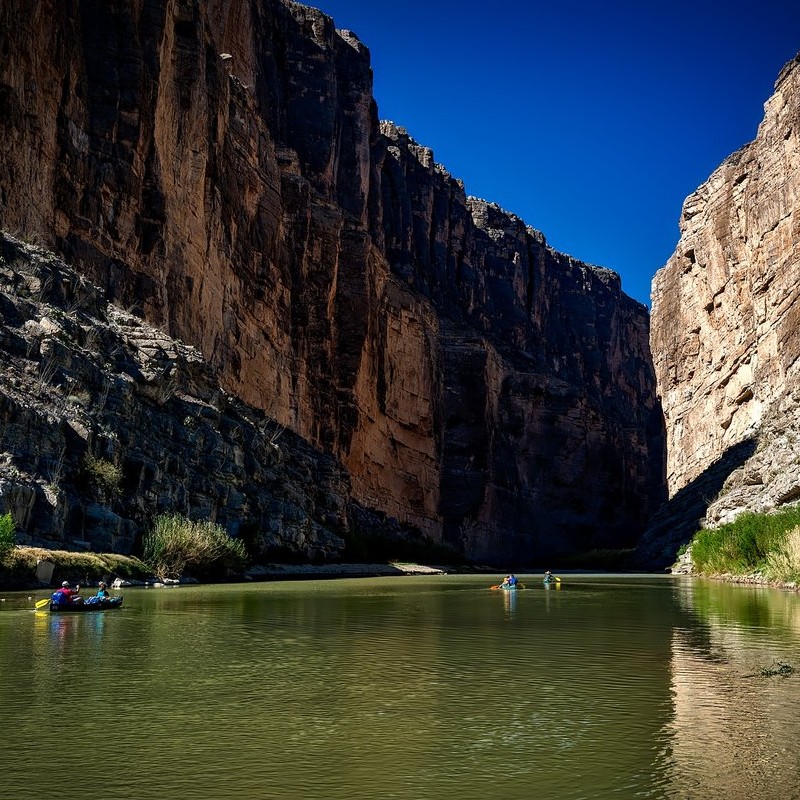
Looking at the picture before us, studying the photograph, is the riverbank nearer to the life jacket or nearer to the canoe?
the canoe

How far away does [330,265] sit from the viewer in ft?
275

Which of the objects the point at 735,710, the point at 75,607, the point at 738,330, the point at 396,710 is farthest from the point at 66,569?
the point at 738,330

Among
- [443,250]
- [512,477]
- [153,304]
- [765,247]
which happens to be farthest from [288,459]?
[443,250]

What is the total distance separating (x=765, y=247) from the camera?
73188mm

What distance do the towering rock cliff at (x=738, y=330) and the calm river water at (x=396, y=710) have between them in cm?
3669

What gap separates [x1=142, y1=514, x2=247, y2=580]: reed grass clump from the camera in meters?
38.7

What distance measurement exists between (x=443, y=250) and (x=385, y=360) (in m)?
41.7

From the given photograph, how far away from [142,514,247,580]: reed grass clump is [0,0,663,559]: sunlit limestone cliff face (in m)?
16.9

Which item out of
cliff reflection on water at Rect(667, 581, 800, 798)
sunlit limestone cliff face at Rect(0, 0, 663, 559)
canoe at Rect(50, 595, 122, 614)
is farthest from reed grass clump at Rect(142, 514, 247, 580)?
cliff reflection on water at Rect(667, 581, 800, 798)

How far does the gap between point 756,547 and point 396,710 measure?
104ft

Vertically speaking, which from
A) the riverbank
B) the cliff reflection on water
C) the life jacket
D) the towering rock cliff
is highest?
the towering rock cliff

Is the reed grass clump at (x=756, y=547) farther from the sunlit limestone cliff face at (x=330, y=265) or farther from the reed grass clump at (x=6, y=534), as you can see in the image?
the sunlit limestone cliff face at (x=330, y=265)

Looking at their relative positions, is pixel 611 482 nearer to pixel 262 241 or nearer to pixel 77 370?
pixel 262 241

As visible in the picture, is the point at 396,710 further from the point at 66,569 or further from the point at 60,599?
the point at 66,569
